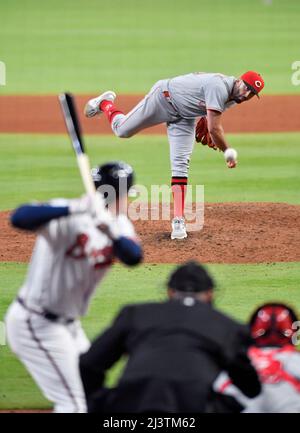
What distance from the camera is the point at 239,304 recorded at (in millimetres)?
9047

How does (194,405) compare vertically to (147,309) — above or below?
below

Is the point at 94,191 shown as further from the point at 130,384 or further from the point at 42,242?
the point at 130,384

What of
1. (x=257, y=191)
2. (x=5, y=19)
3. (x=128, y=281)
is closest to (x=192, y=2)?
(x=5, y=19)

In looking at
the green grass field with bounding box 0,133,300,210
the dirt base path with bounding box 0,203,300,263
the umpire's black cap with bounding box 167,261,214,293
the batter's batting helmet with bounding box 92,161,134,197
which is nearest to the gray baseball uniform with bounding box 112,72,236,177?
the dirt base path with bounding box 0,203,300,263

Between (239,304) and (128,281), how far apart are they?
1306mm

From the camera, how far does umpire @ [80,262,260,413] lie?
14.6 ft

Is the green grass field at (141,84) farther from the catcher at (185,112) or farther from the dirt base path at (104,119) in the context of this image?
the catcher at (185,112)

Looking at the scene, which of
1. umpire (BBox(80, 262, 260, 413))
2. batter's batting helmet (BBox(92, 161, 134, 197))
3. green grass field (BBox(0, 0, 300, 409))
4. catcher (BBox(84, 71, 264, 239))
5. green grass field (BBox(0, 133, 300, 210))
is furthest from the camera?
green grass field (BBox(0, 133, 300, 210))

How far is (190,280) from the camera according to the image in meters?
4.92

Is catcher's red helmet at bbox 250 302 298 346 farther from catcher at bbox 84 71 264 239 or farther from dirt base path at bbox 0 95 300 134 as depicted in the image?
dirt base path at bbox 0 95 300 134

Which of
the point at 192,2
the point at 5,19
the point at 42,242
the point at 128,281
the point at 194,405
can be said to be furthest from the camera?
the point at 192,2

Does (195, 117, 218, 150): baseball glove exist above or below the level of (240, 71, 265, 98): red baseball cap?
below

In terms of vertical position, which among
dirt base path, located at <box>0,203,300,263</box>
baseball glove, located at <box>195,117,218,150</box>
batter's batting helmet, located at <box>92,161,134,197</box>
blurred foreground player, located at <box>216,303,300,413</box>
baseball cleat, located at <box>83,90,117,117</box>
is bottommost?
blurred foreground player, located at <box>216,303,300,413</box>

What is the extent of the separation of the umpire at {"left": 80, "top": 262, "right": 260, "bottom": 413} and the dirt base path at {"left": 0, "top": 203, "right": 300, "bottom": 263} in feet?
18.4
